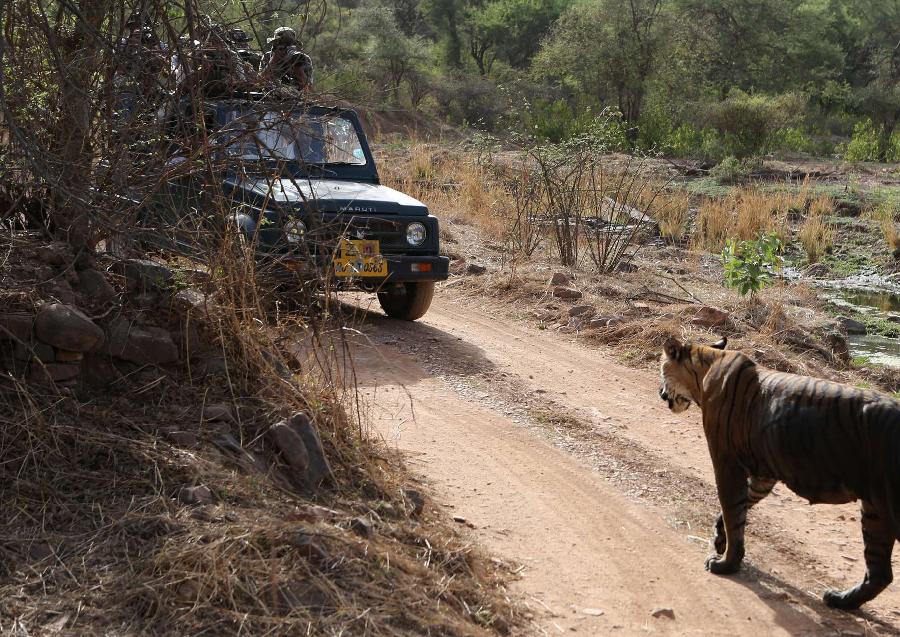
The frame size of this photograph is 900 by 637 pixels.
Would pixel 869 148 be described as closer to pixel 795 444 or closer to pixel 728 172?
pixel 728 172

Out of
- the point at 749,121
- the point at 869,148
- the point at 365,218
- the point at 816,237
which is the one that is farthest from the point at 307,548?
the point at 869,148

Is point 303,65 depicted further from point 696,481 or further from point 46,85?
point 696,481

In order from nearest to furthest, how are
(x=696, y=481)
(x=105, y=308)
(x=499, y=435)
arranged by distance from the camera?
(x=105, y=308)
(x=696, y=481)
(x=499, y=435)

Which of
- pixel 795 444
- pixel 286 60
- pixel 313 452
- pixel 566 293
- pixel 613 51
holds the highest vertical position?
pixel 613 51

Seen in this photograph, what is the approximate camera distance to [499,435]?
22.1 feet

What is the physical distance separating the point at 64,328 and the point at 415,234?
16.0 feet

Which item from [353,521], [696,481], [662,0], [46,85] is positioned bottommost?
[696,481]

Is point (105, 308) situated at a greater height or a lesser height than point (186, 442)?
greater

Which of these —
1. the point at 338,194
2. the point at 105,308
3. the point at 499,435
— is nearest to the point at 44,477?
the point at 105,308

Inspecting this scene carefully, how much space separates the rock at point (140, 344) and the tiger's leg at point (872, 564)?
3435 millimetres

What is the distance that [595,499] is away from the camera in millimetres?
5762

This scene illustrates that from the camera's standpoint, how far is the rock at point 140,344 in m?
5.09

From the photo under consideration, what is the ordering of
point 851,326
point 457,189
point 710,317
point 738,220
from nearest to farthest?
1. point 710,317
2. point 851,326
3. point 457,189
4. point 738,220

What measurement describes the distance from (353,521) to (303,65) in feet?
12.2
